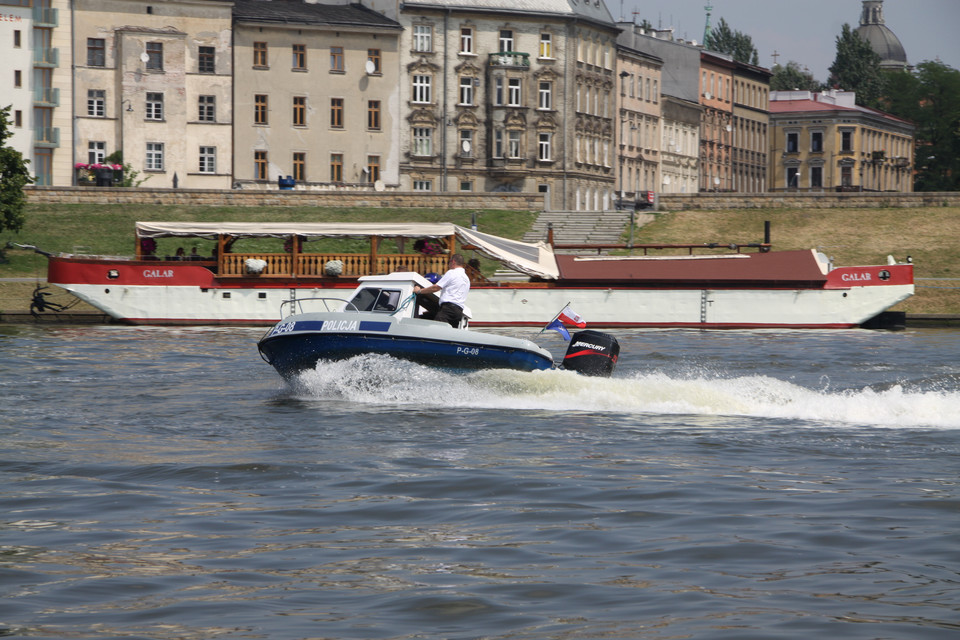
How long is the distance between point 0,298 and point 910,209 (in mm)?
44808

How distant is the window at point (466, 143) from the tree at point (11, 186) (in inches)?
1471

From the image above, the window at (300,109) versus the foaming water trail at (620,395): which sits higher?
the window at (300,109)

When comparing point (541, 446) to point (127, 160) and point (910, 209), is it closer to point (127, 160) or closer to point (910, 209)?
point (910, 209)

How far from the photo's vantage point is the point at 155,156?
7744cm

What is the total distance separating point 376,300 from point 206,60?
61128 mm

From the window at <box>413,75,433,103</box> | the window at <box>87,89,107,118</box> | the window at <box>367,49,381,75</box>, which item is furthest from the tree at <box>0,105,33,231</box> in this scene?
the window at <box>413,75,433,103</box>

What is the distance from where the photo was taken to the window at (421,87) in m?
84.7

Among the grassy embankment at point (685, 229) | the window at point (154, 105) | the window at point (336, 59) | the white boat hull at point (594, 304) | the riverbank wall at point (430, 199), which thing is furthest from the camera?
the window at point (336, 59)

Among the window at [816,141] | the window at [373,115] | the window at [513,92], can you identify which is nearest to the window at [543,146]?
the window at [513,92]

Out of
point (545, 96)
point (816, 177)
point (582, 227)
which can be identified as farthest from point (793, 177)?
point (582, 227)

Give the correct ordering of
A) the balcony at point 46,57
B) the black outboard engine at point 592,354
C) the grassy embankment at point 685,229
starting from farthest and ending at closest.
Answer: the balcony at point 46,57 < the grassy embankment at point 685,229 < the black outboard engine at point 592,354

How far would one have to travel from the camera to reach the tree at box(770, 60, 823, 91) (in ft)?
528

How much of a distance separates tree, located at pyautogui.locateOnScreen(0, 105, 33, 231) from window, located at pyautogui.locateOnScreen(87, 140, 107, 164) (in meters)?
22.7

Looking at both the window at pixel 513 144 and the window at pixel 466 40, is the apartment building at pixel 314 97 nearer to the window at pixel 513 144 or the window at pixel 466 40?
the window at pixel 466 40
